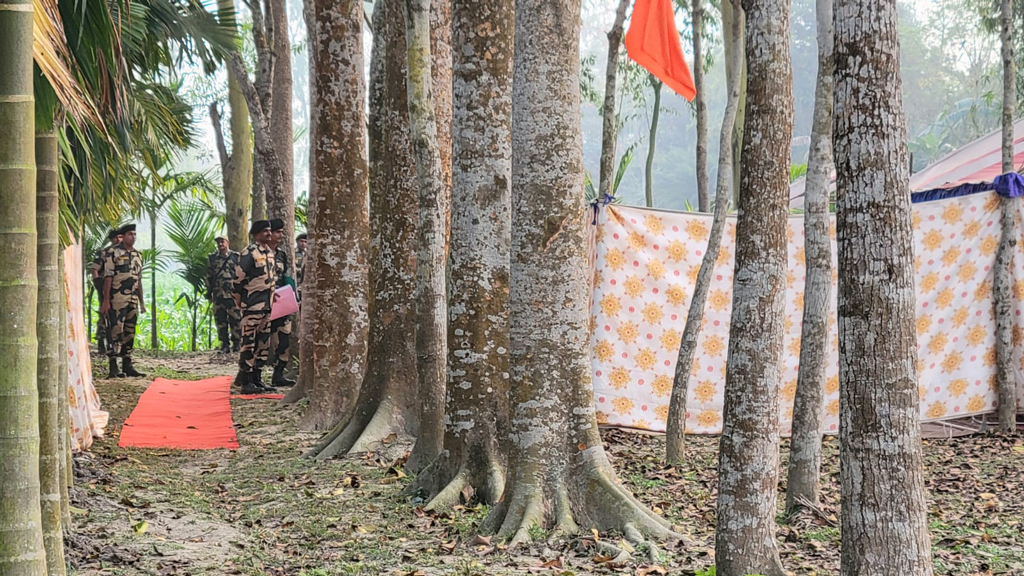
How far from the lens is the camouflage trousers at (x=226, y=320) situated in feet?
50.8

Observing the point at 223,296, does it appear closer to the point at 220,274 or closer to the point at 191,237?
the point at 220,274

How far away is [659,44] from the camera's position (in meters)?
5.61

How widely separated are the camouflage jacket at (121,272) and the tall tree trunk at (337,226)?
515 centimetres

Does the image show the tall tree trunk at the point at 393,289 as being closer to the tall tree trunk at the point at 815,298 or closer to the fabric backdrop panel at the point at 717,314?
the fabric backdrop panel at the point at 717,314

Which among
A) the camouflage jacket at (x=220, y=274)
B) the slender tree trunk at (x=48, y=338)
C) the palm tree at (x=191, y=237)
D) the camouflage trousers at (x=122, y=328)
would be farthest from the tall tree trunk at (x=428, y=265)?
the palm tree at (x=191, y=237)

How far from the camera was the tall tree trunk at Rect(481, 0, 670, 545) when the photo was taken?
4.54 meters

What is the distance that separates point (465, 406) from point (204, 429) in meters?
3.87

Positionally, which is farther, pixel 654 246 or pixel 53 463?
pixel 654 246

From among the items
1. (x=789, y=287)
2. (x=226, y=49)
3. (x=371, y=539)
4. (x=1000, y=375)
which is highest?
(x=226, y=49)

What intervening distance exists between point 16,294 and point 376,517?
8.86 feet

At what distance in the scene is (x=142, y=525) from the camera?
4.83 m

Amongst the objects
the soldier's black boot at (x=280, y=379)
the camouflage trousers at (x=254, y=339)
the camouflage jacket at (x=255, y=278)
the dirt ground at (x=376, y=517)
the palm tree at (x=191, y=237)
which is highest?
the palm tree at (x=191, y=237)

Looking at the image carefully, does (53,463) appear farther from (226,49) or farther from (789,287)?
(226,49)

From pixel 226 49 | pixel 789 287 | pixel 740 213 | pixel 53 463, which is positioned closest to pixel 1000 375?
pixel 789 287
